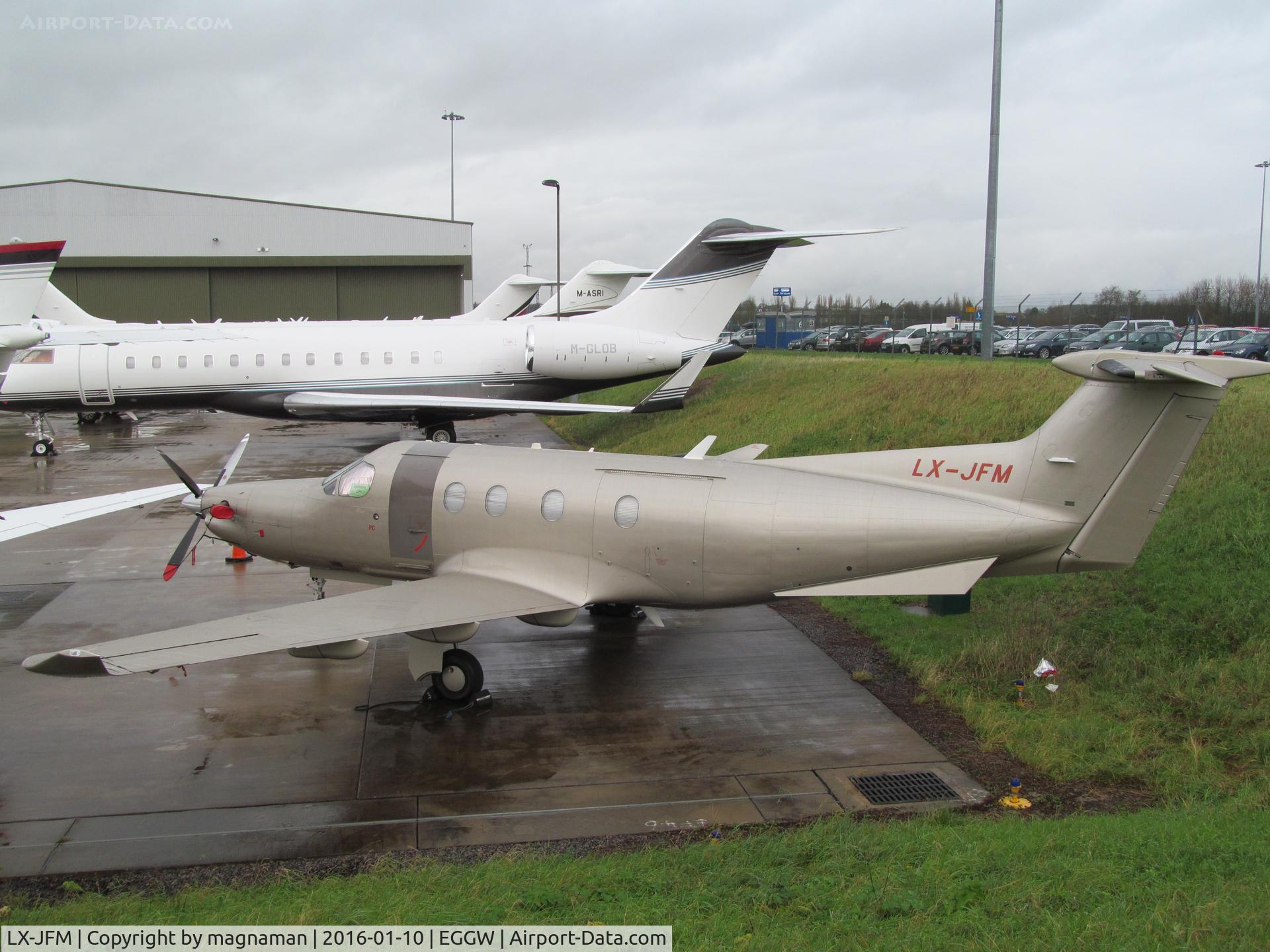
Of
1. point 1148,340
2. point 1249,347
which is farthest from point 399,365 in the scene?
point 1249,347

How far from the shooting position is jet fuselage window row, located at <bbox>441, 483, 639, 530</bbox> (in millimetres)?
10812

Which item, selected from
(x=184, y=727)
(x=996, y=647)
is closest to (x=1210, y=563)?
(x=996, y=647)

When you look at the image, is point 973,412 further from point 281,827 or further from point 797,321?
point 797,321

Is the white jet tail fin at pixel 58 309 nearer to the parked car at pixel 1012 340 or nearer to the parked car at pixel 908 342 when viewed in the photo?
the parked car at pixel 908 342

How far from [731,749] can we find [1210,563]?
7330mm

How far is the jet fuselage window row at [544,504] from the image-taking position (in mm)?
10812

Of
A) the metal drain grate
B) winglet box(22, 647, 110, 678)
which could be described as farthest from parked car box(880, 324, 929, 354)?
winglet box(22, 647, 110, 678)

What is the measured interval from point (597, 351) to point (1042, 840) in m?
22.7

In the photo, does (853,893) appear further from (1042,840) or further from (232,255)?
(232,255)

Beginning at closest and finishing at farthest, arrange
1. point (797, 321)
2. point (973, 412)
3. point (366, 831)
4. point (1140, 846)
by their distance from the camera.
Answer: point (1140, 846) → point (366, 831) → point (973, 412) → point (797, 321)

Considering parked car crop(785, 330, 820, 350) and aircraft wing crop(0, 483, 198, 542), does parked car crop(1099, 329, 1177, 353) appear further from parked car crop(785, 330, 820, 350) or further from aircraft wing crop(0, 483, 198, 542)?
aircraft wing crop(0, 483, 198, 542)

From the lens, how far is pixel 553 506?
36.3 ft

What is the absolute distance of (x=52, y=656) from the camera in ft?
23.8

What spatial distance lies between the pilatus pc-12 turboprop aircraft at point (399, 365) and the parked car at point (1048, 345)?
76.3 feet
